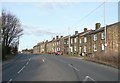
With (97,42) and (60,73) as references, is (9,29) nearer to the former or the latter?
(97,42)

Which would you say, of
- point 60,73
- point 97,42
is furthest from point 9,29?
point 60,73

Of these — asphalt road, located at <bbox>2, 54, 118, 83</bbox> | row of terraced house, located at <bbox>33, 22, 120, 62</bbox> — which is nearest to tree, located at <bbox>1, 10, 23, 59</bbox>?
row of terraced house, located at <bbox>33, 22, 120, 62</bbox>

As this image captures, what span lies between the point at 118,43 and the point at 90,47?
1826cm

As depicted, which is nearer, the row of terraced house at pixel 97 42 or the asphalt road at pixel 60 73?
the asphalt road at pixel 60 73

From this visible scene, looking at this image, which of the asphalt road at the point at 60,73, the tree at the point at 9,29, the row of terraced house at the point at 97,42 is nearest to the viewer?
the asphalt road at the point at 60,73

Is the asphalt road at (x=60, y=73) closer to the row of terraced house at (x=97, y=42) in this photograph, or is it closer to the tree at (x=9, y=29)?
the row of terraced house at (x=97, y=42)

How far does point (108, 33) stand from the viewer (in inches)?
2393

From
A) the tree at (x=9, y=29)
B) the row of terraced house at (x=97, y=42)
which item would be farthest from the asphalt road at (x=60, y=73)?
the tree at (x=9, y=29)

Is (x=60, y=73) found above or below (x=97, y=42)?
below

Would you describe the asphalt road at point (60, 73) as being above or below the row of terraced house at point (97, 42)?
below

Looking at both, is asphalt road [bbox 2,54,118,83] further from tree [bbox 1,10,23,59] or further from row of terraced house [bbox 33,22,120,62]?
tree [bbox 1,10,23,59]

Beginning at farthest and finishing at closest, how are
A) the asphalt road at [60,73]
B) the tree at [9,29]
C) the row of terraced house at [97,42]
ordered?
the tree at [9,29] < the row of terraced house at [97,42] < the asphalt road at [60,73]

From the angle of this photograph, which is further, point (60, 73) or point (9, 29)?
point (9, 29)

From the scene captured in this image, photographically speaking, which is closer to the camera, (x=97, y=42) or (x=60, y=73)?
(x=60, y=73)
